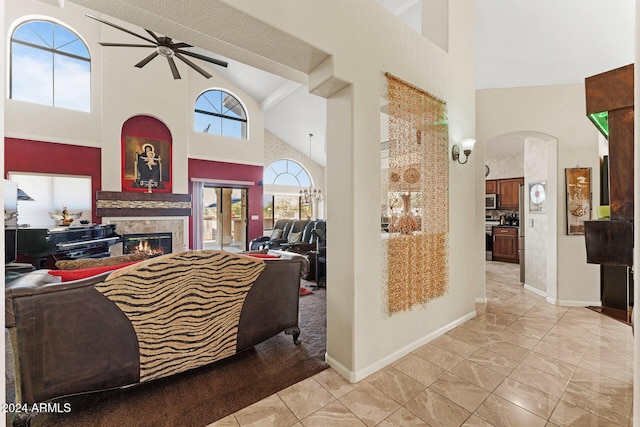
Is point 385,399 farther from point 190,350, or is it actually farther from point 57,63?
point 57,63

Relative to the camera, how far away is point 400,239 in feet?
8.14

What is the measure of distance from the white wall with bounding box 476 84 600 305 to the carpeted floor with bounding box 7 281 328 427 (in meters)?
3.60

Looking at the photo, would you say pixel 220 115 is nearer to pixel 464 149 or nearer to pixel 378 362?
pixel 464 149

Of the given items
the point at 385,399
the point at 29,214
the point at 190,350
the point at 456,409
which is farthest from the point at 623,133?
the point at 29,214

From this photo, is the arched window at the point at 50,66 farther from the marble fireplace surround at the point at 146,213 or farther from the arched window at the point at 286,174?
the arched window at the point at 286,174

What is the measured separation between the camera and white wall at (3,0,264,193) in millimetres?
5250

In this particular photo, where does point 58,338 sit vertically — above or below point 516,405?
above

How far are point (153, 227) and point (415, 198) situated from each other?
20.4ft

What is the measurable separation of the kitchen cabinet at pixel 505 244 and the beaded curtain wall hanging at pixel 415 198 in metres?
5.24

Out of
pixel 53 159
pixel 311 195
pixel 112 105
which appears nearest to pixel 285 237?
pixel 311 195

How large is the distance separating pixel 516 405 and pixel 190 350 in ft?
7.75

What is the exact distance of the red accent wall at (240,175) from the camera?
745cm

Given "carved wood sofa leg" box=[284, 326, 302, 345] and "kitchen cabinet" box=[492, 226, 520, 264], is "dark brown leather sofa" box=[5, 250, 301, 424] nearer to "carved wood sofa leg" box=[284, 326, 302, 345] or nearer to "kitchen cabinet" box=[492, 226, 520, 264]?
"carved wood sofa leg" box=[284, 326, 302, 345]

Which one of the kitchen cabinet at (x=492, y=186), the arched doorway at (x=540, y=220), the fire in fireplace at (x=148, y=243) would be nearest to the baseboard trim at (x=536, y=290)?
the arched doorway at (x=540, y=220)
